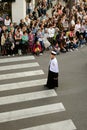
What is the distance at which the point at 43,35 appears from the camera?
2062cm

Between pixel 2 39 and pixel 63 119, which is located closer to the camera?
pixel 63 119

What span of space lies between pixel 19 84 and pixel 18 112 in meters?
2.77

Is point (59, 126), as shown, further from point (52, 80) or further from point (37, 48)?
point (37, 48)

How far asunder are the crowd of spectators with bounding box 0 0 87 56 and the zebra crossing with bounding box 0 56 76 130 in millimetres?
1112

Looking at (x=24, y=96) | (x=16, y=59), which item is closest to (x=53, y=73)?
(x=24, y=96)

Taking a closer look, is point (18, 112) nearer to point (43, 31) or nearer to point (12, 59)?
point (12, 59)

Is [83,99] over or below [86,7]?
below

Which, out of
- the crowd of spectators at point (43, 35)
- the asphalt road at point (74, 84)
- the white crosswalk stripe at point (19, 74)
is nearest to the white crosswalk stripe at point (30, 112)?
the asphalt road at point (74, 84)

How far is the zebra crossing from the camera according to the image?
12.2m

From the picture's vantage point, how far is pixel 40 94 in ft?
47.7

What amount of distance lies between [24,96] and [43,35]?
6935 millimetres

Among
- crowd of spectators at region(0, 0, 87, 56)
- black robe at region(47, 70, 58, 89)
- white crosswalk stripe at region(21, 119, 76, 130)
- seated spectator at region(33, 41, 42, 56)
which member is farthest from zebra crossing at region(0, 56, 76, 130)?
crowd of spectators at region(0, 0, 87, 56)

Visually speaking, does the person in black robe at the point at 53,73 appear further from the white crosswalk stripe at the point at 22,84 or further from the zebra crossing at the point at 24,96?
the white crosswalk stripe at the point at 22,84

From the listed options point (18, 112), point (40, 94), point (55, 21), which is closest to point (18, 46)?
point (55, 21)
